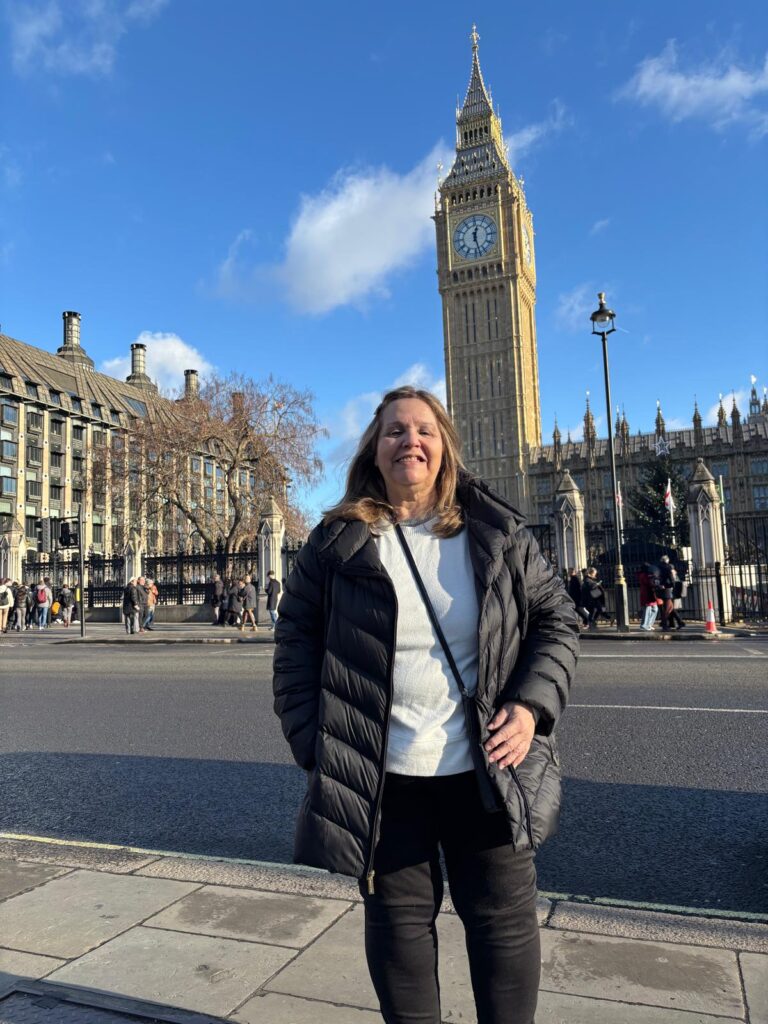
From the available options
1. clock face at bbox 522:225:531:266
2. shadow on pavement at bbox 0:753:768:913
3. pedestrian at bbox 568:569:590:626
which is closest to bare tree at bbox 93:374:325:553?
pedestrian at bbox 568:569:590:626

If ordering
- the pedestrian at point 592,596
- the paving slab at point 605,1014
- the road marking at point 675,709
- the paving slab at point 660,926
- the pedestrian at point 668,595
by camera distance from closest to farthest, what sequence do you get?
the paving slab at point 605,1014
the paving slab at point 660,926
the road marking at point 675,709
the pedestrian at point 668,595
the pedestrian at point 592,596

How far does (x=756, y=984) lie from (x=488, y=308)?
80.0 m

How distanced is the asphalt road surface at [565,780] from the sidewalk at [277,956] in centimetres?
46

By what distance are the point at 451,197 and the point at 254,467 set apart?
57.1m

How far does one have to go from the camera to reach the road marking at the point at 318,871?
2977mm

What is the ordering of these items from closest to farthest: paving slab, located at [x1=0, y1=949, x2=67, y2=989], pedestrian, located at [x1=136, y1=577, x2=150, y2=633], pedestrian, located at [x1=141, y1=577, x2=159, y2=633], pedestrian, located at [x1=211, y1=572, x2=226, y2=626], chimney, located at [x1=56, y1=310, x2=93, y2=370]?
paving slab, located at [x1=0, y1=949, x2=67, y2=989]
pedestrian, located at [x1=136, y1=577, x2=150, y2=633]
pedestrian, located at [x1=141, y1=577, x2=159, y2=633]
pedestrian, located at [x1=211, y1=572, x2=226, y2=626]
chimney, located at [x1=56, y1=310, x2=93, y2=370]

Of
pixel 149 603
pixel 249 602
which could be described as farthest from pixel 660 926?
pixel 149 603

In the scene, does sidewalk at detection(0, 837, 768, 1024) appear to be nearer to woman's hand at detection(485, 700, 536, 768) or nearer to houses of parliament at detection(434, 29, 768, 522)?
woman's hand at detection(485, 700, 536, 768)

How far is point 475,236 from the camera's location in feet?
257

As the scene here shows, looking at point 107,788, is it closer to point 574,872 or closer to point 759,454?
point 574,872

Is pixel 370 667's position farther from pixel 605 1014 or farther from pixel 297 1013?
pixel 605 1014

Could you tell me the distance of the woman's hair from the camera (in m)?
2.01

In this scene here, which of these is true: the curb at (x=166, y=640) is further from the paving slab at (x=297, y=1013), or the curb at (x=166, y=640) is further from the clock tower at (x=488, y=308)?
the clock tower at (x=488, y=308)

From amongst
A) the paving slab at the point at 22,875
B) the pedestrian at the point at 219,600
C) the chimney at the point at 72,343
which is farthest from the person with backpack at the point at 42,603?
the chimney at the point at 72,343
